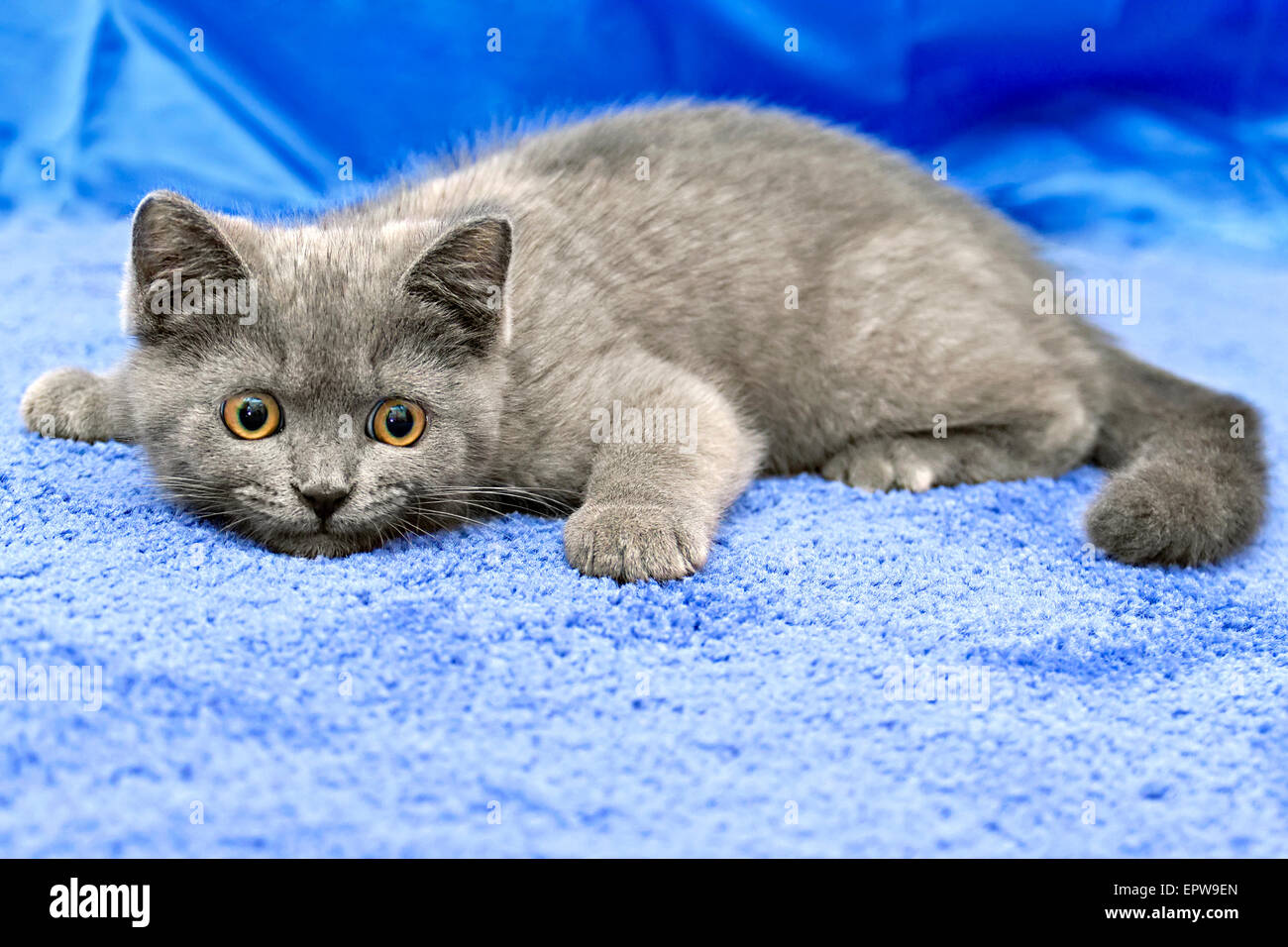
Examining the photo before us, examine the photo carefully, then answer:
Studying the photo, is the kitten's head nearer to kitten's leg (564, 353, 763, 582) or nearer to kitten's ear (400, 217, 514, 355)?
kitten's ear (400, 217, 514, 355)

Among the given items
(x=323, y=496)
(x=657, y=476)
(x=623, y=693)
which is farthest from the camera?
(x=657, y=476)

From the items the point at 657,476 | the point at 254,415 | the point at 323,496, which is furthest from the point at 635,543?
the point at 254,415

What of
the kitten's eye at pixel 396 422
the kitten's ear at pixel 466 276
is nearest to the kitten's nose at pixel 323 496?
the kitten's eye at pixel 396 422

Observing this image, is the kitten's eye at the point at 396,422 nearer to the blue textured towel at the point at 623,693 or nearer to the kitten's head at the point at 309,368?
the kitten's head at the point at 309,368

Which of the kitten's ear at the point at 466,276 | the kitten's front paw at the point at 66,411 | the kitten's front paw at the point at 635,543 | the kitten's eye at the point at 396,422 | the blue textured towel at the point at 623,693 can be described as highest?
the kitten's ear at the point at 466,276

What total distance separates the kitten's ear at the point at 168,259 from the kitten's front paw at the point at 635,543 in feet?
2.00

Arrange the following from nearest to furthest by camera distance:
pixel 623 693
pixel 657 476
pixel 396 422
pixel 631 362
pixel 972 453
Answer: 1. pixel 623 693
2. pixel 396 422
3. pixel 657 476
4. pixel 631 362
5. pixel 972 453

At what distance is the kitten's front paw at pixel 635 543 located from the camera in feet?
5.52

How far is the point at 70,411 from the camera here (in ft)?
6.94

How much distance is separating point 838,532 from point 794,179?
0.76 m

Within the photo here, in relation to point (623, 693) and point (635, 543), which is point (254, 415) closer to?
point (635, 543)

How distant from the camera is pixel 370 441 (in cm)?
170

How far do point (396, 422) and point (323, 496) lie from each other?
17 cm
